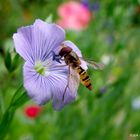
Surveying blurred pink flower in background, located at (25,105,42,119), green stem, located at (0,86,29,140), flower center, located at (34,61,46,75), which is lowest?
green stem, located at (0,86,29,140)

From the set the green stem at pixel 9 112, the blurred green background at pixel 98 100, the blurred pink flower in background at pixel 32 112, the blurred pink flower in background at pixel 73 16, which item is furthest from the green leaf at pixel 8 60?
the blurred pink flower in background at pixel 73 16

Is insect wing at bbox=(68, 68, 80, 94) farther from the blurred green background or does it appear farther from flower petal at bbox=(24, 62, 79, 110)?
the blurred green background

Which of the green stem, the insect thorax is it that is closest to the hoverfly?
the insect thorax

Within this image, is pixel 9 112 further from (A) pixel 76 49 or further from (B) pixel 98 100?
(B) pixel 98 100

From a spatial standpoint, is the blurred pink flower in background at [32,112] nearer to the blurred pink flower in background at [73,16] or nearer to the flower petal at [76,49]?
the blurred pink flower in background at [73,16]

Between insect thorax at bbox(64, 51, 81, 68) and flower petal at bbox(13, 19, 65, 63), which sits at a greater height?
flower petal at bbox(13, 19, 65, 63)

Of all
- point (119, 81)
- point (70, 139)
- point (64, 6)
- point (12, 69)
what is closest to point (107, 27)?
point (119, 81)

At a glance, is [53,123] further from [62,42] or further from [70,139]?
[62,42]

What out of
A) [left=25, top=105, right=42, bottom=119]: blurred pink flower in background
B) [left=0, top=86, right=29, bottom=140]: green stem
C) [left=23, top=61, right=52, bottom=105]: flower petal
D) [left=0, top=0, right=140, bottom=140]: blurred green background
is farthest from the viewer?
[left=25, top=105, right=42, bottom=119]: blurred pink flower in background
